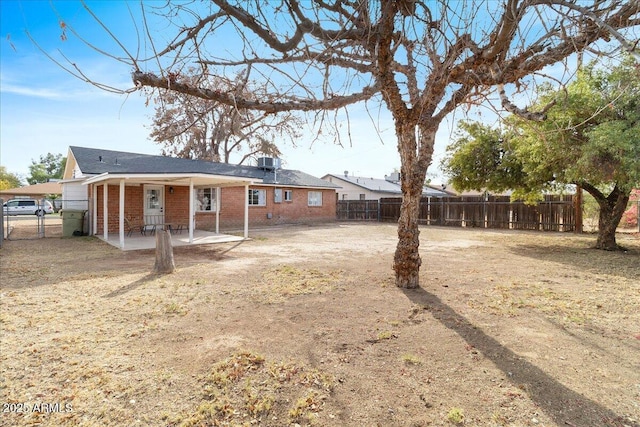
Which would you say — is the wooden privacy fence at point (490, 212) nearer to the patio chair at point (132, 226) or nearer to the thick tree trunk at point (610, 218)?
the thick tree trunk at point (610, 218)

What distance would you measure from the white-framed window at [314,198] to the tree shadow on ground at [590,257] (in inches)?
542

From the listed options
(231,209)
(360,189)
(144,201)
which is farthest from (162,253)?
(360,189)

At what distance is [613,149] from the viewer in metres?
7.28

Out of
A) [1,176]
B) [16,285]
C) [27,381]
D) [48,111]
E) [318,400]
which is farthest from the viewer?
[1,176]

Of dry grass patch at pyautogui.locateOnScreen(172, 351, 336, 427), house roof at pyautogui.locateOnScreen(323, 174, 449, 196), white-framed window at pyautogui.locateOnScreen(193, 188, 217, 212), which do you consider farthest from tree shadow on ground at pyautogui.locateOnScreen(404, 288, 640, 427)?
house roof at pyautogui.locateOnScreen(323, 174, 449, 196)

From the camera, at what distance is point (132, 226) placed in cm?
1423

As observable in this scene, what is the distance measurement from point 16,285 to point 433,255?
30.9 feet

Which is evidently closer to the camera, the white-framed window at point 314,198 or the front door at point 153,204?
the front door at point 153,204

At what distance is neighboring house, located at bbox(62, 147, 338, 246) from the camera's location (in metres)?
11.9

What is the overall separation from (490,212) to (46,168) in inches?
3108

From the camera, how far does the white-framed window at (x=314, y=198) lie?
22995 millimetres

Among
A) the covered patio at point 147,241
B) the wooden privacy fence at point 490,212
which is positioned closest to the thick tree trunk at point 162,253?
the covered patio at point 147,241

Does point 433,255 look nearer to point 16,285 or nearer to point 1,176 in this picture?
point 16,285

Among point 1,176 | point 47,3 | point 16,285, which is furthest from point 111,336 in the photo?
point 1,176
